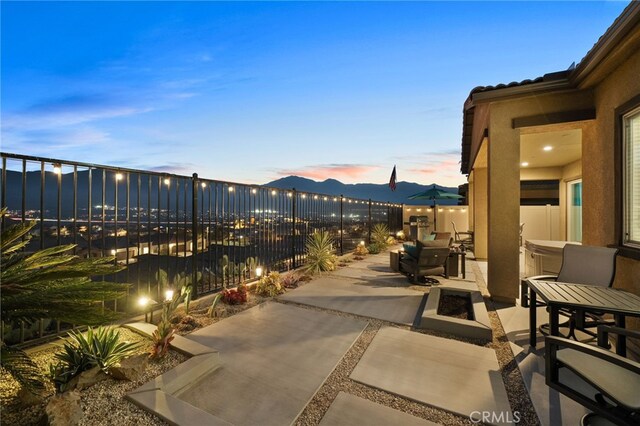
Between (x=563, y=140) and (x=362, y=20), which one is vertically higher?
(x=362, y=20)

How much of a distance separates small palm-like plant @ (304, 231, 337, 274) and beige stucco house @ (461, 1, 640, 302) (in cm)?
306

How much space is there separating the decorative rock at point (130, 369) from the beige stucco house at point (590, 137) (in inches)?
173

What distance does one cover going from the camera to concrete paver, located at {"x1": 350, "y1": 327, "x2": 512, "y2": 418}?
1.84m

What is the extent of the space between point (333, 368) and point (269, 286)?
85.4 inches

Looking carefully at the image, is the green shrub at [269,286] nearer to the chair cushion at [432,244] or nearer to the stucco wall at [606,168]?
the chair cushion at [432,244]

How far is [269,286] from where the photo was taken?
165 inches

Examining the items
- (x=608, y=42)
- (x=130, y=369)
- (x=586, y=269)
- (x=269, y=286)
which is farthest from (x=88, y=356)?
(x=608, y=42)

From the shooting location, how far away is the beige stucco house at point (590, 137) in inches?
109

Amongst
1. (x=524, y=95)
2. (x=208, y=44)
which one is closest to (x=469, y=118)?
(x=524, y=95)

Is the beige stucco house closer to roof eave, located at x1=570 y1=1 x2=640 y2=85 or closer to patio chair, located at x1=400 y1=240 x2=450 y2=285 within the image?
roof eave, located at x1=570 y1=1 x2=640 y2=85

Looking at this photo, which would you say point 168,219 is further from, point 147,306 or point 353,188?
point 353,188

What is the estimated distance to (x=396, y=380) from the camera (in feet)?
6.77

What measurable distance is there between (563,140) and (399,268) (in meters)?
4.00

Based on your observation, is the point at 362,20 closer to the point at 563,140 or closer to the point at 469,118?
the point at 469,118
